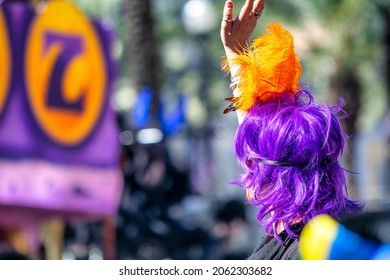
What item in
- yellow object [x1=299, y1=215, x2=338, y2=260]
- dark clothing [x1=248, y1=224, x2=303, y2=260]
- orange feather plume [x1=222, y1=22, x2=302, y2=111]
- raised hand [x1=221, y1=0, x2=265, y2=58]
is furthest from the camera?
raised hand [x1=221, y1=0, x2=265, y2=58]

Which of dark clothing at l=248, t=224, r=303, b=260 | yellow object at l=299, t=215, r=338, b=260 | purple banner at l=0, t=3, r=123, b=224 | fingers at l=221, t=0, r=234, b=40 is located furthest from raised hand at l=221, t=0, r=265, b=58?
purple banner at l=0, t=3, r=123, b=224

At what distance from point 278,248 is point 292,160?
21 cm

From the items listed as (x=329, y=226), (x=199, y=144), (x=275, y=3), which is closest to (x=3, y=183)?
(x=329, y=226)

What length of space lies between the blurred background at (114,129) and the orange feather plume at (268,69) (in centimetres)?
28

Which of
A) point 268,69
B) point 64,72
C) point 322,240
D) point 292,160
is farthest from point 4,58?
point 322,240

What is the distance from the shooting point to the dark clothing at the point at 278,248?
86.8 inches

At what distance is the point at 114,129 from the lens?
6.73m

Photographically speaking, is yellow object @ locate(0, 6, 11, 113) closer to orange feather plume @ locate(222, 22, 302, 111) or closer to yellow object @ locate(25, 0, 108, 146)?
yellow object @ locate(25, 0, 108, 146)

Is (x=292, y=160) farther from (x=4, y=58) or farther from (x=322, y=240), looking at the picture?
(x=4, y=58)

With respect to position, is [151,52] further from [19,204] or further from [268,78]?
[268,78]

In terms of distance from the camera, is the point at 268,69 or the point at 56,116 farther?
the point at 56,116

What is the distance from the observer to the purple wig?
225cm

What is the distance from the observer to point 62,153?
20.7 ft

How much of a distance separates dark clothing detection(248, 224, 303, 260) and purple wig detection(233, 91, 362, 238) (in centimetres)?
2
